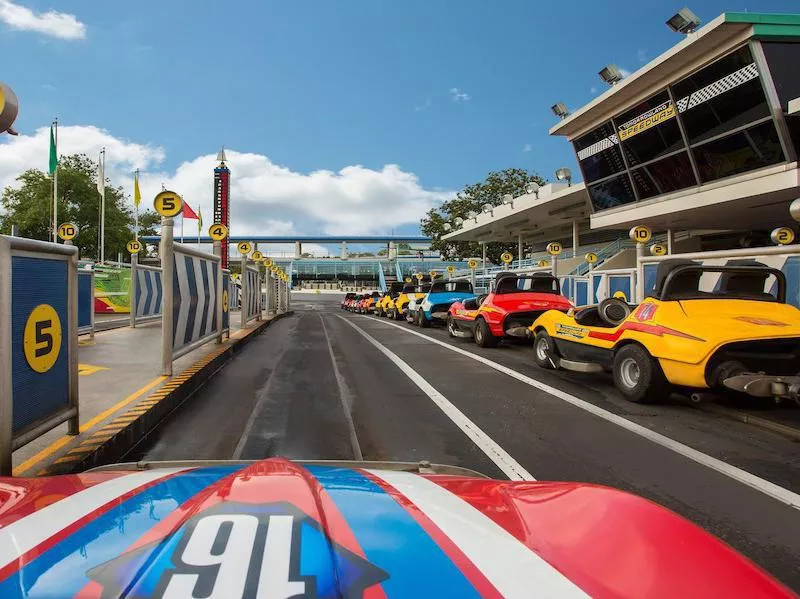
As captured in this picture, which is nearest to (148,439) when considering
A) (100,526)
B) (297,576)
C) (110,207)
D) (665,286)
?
(100,526)

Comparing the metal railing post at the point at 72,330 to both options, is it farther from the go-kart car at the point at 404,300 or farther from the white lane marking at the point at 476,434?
the go-kart car at the point at 404,300

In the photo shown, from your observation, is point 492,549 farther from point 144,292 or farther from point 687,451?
point 144,292

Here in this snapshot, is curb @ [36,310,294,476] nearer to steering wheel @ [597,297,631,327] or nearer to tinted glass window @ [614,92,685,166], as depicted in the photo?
steering wheel @ [597,297,631,327]

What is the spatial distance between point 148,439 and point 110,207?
141 ft

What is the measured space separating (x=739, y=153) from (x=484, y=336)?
41.4 ft

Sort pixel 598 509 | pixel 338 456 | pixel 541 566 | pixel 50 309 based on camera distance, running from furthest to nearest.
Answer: pixel 338 456 < pixel 50 309 < pixel 598 509 < pixel 541 566

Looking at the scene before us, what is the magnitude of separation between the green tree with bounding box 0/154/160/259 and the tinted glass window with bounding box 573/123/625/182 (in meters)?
33.7

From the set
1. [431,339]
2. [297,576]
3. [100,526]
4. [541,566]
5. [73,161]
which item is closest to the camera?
[297,576]

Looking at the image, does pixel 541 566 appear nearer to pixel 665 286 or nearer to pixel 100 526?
pixel 100 526

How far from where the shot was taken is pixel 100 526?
1508 millimetres

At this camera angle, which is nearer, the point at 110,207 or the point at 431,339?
the point at 431,339

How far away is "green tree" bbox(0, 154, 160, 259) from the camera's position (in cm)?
3634

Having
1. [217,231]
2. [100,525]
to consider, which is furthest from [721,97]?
[100,525]

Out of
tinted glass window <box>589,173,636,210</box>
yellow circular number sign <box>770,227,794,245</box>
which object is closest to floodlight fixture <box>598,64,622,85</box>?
tinted glass window <box>589,173,636,210</box>
